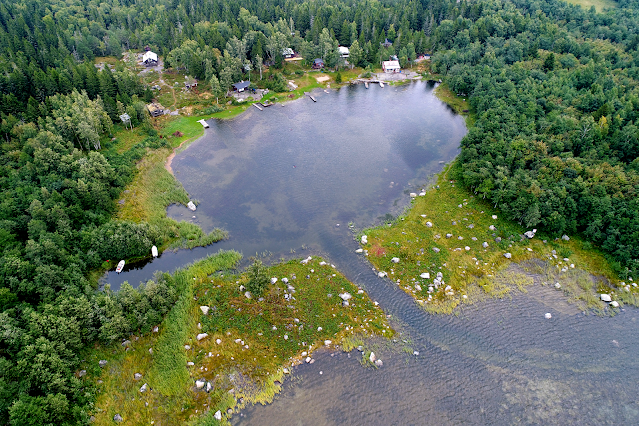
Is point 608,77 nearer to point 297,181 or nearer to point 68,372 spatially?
point 297,181

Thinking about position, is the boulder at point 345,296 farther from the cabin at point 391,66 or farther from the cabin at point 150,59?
the cabin at point 150,59

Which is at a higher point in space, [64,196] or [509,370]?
[64,196]

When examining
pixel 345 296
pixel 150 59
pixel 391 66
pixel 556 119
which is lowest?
pixel 345 296

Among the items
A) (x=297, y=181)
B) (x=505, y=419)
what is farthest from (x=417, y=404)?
(x=297, y=181)

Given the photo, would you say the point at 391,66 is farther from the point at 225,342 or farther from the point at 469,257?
the point at 225,342

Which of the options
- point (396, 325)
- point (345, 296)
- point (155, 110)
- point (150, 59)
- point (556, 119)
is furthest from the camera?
point (150, 59)

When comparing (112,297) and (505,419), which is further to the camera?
(112,297)

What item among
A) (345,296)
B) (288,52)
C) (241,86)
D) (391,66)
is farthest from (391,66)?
(345,296)
